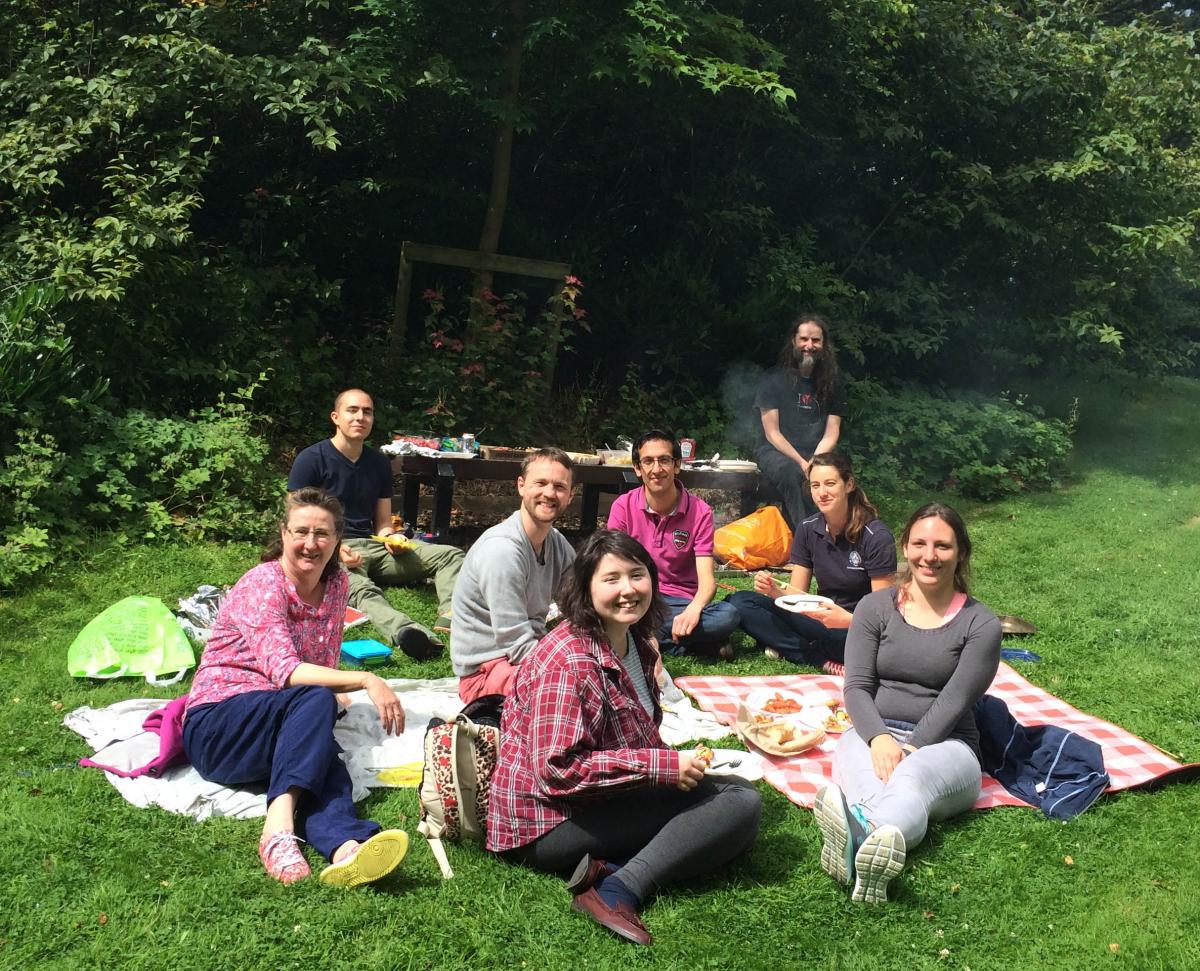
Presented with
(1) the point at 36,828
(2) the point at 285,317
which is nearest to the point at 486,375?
(2) the point at 285,317

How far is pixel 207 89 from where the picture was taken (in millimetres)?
8656

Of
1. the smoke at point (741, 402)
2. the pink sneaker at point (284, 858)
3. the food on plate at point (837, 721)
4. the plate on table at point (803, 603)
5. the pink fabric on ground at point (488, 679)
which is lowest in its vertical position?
the pink sneaker at point (284, 858)

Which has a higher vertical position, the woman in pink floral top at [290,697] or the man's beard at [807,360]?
the man's beard at [807,360]

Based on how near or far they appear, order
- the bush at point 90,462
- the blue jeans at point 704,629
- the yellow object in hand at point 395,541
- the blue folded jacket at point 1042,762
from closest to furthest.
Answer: the blue folded jacket at point 1042,762
the blue jeans at point 704,629
the yellow object in hand at point 395,541
the bush at point 90,462

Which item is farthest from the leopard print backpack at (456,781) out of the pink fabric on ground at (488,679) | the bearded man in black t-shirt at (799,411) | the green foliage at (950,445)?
the green foliage at (950,445)

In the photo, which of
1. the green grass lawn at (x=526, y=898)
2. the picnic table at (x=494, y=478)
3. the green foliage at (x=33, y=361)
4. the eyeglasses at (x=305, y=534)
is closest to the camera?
the green grass lawn at (x=526, y=898)

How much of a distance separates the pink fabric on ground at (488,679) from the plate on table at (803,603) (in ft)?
4.76

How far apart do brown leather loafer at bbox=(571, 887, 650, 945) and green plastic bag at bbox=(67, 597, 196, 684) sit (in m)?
2.54

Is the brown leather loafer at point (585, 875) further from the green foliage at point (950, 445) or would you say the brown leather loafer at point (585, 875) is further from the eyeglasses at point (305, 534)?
the green foliage at point (950, 445)

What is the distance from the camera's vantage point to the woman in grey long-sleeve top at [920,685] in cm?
354

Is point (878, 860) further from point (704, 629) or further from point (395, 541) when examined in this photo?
point (395, 541)

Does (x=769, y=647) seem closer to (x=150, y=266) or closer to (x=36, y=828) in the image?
(x=36, y=828)

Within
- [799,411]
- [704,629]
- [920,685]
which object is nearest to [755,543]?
[799,411]

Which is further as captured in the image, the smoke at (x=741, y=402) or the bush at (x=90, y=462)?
the smoke at (x=741, y=402)
